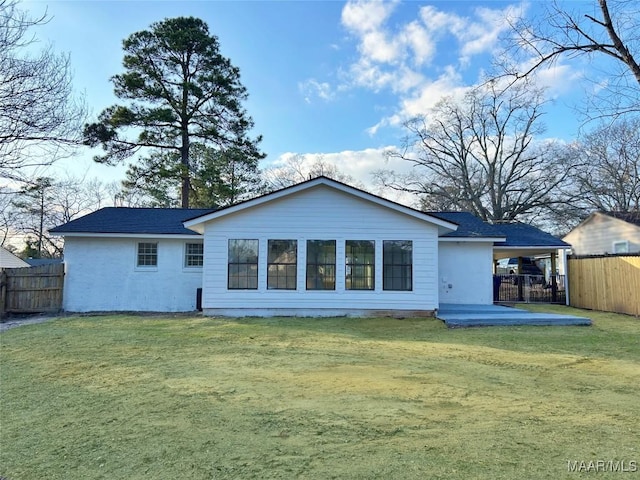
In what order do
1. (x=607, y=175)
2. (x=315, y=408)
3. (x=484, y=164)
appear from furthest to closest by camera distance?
(x=484, y=164)
(x=607, y=175)
(x=315, y=408)

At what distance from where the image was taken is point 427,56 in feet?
51.7

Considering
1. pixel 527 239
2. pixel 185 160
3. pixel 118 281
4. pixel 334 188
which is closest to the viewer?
pixel 334 188

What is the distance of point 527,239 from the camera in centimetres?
1683

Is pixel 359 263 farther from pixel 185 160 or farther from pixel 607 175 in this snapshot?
pixel 607 175

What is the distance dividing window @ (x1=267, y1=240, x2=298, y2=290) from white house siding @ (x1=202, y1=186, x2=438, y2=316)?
0.43 feet

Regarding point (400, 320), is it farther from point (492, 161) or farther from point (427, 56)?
point (492, 161)

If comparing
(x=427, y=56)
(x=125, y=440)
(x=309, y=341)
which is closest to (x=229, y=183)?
(x=427, y=56)

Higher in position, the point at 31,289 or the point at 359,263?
the point at 359,263

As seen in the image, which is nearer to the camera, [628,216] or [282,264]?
[282,264]

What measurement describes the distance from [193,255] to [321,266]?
4.92 m

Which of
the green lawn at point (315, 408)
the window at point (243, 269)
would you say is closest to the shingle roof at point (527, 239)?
the green lawn at point (315, 408)

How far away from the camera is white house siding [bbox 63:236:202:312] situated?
13.6m

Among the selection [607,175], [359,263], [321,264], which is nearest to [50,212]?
[321,264]

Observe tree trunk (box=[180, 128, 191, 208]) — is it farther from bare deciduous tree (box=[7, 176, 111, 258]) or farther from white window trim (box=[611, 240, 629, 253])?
white window trim (box=[611, 240, 629, 253])
